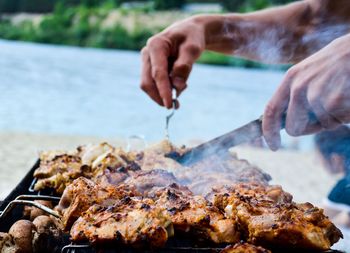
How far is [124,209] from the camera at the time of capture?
1.85 meters

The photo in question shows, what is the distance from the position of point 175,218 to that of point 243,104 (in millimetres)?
12588

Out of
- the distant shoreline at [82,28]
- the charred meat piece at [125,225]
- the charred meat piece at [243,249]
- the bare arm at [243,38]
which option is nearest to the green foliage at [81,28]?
the distant shoreline at [82,28]

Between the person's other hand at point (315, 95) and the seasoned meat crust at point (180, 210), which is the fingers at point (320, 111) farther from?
the seasoned meat crust at point (180, 210)

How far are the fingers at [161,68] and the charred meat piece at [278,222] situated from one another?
3.73 ft

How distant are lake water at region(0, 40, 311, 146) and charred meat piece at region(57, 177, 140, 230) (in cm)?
784

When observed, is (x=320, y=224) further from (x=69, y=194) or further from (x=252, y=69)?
(x=252, y=69)

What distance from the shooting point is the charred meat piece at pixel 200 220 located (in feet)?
5.98

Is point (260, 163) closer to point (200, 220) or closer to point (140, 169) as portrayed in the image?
point (140, 169)

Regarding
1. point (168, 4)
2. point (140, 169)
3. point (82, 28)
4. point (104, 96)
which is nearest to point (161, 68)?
point (140, 169)

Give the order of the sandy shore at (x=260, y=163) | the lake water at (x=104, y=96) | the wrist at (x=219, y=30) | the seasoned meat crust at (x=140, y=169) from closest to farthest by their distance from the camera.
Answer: the seasoned meat crust at (x=140, y=169), the wrist at (x=219, y=30), the sandy shore at (x=260, y=163), the lake water at (x=104, y=96)

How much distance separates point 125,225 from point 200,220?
28cm

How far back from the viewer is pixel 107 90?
15.5 metres

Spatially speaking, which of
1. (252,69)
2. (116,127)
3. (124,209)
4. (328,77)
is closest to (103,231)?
(124,209)

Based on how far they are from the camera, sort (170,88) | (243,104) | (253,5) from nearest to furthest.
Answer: (170,88) → (253,5) → (243,104)
